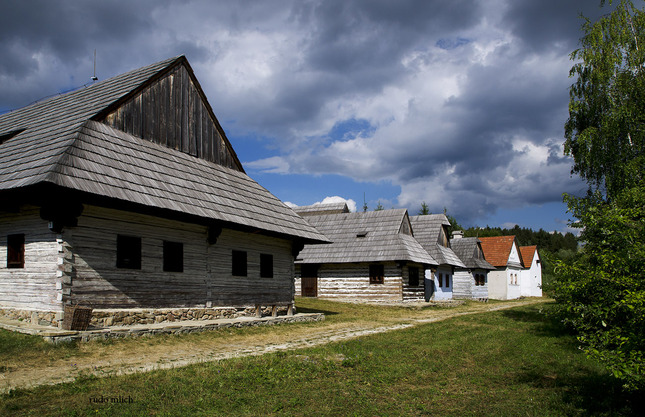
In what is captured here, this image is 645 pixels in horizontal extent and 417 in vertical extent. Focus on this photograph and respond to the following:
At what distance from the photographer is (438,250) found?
34375 millimetres

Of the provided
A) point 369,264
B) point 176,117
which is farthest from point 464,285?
point 176,117

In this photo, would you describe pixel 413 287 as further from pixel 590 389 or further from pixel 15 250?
pixel 15 250

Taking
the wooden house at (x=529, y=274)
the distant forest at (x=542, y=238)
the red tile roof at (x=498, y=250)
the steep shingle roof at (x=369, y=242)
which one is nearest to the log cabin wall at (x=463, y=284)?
the red tile roof at (x=498, y=250)

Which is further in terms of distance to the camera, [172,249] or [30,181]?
[172,249]

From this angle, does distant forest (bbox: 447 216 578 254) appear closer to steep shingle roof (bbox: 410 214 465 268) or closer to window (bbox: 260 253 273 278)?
steep shingle roof (bbox: 410 214 465 268)

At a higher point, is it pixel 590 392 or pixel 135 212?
pixel 135 212

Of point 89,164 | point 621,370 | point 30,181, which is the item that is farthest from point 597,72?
point 30,181

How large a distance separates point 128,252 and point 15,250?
2.71 meters

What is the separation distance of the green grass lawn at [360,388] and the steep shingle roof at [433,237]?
23.0m

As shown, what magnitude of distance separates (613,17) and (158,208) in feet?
57.7

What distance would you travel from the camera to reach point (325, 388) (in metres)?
7.67

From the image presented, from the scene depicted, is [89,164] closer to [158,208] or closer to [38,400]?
[158,208]

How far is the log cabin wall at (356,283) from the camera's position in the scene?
27594mm

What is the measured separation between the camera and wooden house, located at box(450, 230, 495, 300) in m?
38.9
